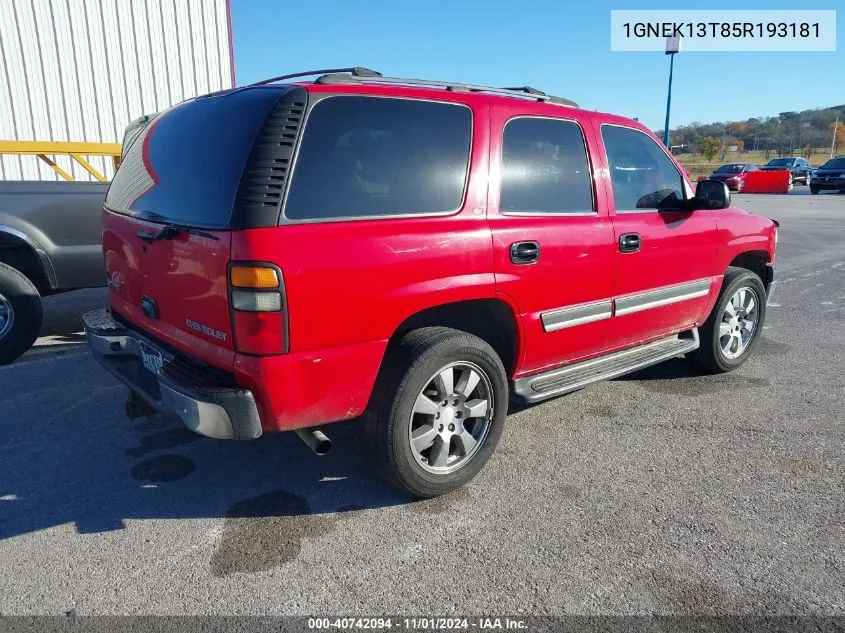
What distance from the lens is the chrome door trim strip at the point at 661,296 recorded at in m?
3.74

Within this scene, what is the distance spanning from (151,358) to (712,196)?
3473mm

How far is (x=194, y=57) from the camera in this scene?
11273mm

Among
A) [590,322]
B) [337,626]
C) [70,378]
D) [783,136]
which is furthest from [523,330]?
[783,136]

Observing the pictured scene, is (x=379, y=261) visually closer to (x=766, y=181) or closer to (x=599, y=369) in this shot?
(x=599, y=369)

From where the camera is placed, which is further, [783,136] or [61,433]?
[783,136]

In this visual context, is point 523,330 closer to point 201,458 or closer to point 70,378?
point 201,458

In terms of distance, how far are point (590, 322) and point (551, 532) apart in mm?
1295

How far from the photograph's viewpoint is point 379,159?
8.96 ft

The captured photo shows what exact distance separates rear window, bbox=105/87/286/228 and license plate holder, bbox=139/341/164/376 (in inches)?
24.5

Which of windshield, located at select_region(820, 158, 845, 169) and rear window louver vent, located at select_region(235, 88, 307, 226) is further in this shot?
windshield, located at select_region(820, 158, 845, 169)

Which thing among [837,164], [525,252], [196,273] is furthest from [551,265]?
[837,164]

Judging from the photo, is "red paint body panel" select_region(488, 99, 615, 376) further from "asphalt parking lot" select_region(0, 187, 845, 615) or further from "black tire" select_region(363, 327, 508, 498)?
"asphalt parking lot" select_region(0, 187, 845, 615)

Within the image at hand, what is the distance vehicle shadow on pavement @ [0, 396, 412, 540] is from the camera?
9.33 feet

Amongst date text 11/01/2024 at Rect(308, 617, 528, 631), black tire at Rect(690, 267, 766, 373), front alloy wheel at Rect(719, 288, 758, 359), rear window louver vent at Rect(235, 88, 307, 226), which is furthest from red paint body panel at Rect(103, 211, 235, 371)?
front alloy wheel at Rect(719, 288, 758, 359)
